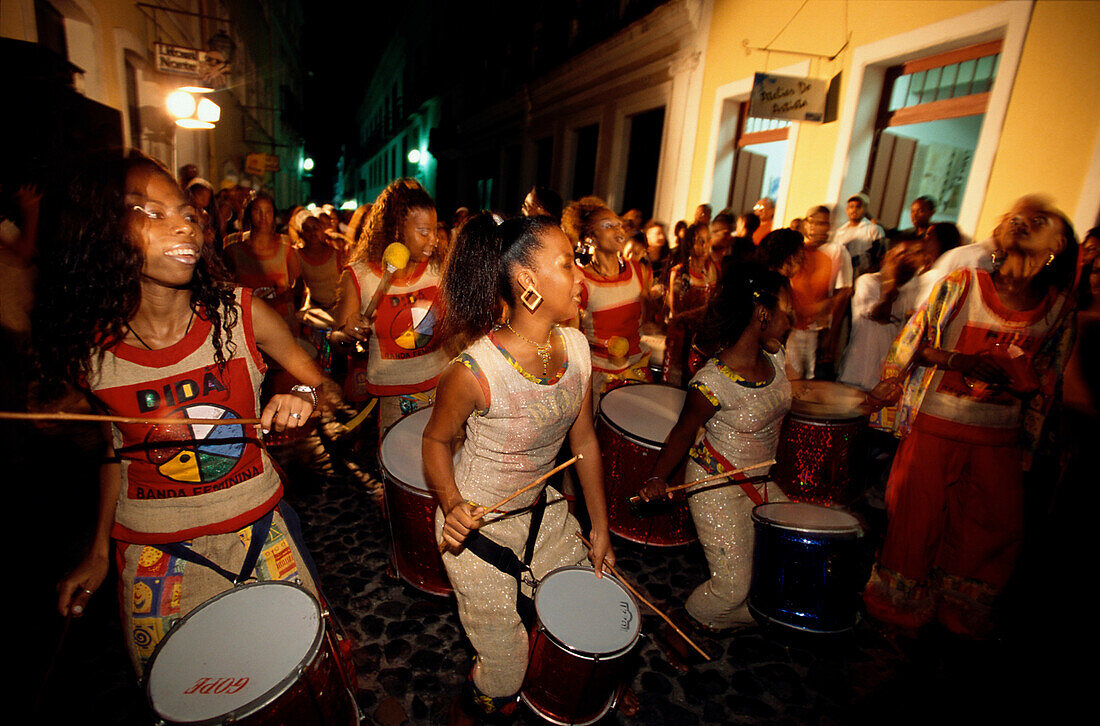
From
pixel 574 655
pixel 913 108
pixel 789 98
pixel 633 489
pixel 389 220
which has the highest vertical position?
pixel 789 98

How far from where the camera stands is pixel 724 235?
7.45m

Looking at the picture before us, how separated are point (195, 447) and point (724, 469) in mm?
2344

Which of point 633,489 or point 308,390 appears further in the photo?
point 633,489

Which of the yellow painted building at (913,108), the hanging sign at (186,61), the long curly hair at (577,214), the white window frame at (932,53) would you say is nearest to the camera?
the long curly hair at (577,214)

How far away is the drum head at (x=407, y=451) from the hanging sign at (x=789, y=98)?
661 cm

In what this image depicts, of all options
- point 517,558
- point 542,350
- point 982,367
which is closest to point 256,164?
point 542,350

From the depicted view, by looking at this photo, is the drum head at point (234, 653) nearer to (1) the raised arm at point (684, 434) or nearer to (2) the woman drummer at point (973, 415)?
(1) the raised arm at point (684, 434)

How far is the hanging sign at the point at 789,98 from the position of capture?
6.99 metres

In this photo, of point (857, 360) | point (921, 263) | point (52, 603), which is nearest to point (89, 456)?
point (52, 603)

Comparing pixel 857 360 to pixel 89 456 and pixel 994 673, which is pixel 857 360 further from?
pixel 89 456

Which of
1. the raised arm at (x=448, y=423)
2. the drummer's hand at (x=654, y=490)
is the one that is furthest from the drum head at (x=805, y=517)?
the raised arm at (x=448, y=423)

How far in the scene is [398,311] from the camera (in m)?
3.47

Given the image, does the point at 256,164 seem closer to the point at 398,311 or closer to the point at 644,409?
the point at 398,311

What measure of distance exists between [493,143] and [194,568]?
22.1 meters
